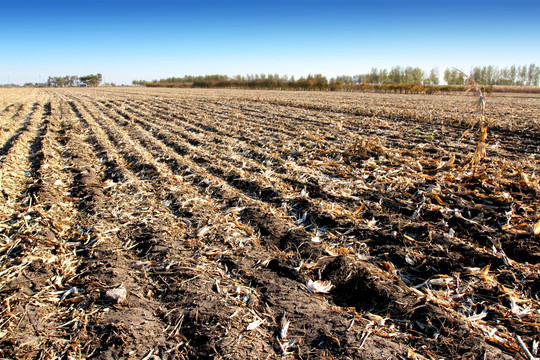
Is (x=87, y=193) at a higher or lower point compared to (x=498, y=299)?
higher

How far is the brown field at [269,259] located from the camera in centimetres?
240

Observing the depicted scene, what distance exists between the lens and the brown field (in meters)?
2.40

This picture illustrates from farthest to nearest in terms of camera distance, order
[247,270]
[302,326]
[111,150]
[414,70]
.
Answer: [414,70] → [111,150] → [247,270] → [302,326]

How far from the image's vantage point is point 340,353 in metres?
2.27

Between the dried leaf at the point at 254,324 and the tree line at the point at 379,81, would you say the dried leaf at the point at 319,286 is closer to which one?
the dried leaf at the point at 254,324

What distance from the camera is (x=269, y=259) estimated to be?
349 centimetres

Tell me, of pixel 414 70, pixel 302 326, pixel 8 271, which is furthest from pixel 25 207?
pixel 414 70

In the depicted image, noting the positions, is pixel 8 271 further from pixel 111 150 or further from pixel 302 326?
pixel 111 150

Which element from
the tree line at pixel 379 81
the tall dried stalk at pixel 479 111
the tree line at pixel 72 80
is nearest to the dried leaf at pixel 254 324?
the tall dried stalk at pixel 479 111

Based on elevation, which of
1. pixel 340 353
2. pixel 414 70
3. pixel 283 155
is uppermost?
pixel 414 70

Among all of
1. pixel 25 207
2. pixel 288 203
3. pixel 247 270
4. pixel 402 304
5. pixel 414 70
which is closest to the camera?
pixel 402 304

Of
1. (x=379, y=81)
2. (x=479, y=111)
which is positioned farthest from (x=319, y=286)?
(x=379, y=81)

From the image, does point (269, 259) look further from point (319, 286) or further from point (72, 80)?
point (72, 80)

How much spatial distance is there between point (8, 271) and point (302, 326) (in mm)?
3014
